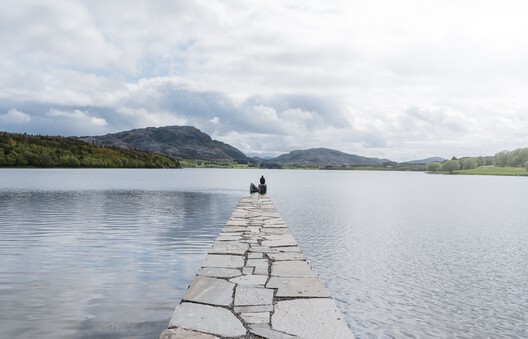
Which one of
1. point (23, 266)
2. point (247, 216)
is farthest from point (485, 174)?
point (23, 266)

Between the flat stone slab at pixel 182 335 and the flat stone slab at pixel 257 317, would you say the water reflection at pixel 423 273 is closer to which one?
the flat stone slab at pixel 257 317

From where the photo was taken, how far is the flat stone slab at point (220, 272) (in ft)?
33.4

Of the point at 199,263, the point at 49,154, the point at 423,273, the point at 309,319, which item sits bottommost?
the point at 423,273

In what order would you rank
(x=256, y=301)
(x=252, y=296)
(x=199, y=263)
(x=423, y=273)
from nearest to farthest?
(x=256, y=301), (x=252, y=296), (x=423, y=273), (x=199, y=263)

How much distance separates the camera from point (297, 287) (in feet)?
30.5

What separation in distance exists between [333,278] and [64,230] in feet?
48.9

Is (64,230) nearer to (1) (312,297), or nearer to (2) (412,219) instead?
(1) (312,297)

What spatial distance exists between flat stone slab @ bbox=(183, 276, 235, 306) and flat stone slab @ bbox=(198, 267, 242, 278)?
31cm

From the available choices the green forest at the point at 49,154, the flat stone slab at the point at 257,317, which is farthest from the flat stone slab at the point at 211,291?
the green forest at the point at 49,154

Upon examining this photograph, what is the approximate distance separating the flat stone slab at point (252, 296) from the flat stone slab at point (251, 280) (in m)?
0.37

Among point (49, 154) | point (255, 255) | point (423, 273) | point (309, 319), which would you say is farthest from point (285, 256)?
point (49, 154)

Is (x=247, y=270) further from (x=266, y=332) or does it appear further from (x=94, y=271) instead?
(x=94, y=271)

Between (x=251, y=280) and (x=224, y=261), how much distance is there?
2.16 m

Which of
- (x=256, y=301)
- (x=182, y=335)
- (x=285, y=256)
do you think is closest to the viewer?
(x=182, y=335)
